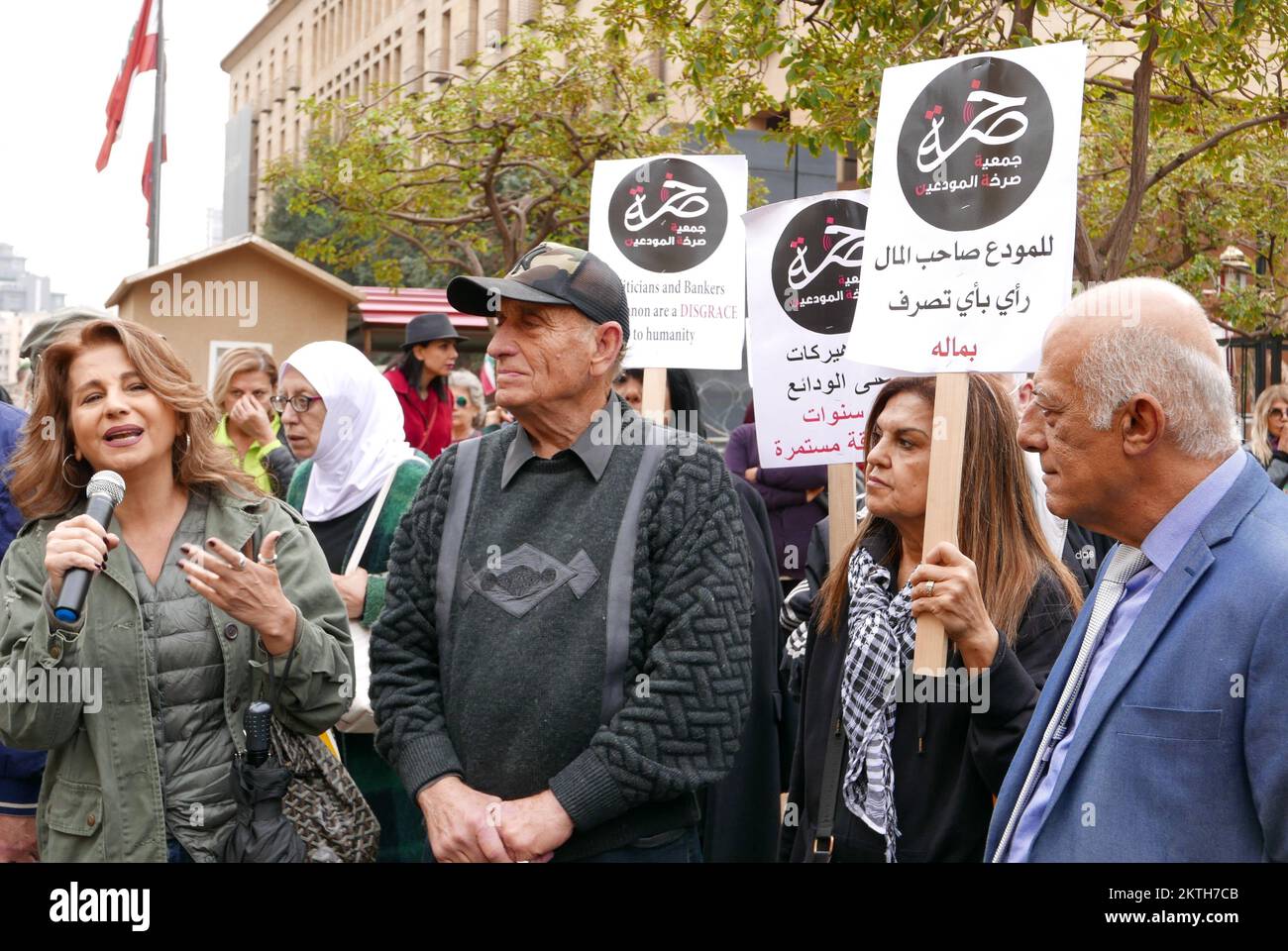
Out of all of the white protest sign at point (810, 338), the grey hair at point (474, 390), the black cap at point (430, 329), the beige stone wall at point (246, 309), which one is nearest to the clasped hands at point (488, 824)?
the white protest sign at point (810, 338)

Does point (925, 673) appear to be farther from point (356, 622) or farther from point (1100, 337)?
point (356, 622)

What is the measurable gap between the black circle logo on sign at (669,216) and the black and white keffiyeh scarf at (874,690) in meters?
2.46

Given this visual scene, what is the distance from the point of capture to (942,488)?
3.41 metres

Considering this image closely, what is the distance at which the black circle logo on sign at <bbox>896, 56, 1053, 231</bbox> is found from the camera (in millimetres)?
3871

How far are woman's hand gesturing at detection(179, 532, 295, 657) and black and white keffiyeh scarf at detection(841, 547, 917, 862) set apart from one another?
1.36 metres

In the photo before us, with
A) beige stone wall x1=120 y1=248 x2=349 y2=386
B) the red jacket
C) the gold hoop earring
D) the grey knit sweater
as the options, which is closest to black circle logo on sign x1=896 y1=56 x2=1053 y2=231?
the grey knit sweater

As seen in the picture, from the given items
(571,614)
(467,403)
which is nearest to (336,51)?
(467,403)

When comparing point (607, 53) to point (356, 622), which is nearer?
point (356, 622)

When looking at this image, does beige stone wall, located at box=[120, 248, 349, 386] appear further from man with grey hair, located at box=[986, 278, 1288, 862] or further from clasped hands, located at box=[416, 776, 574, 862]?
man with grey hair, located at box=[986, 278, 1288, 862]

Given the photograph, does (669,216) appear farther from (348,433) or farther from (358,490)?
(358,490)
